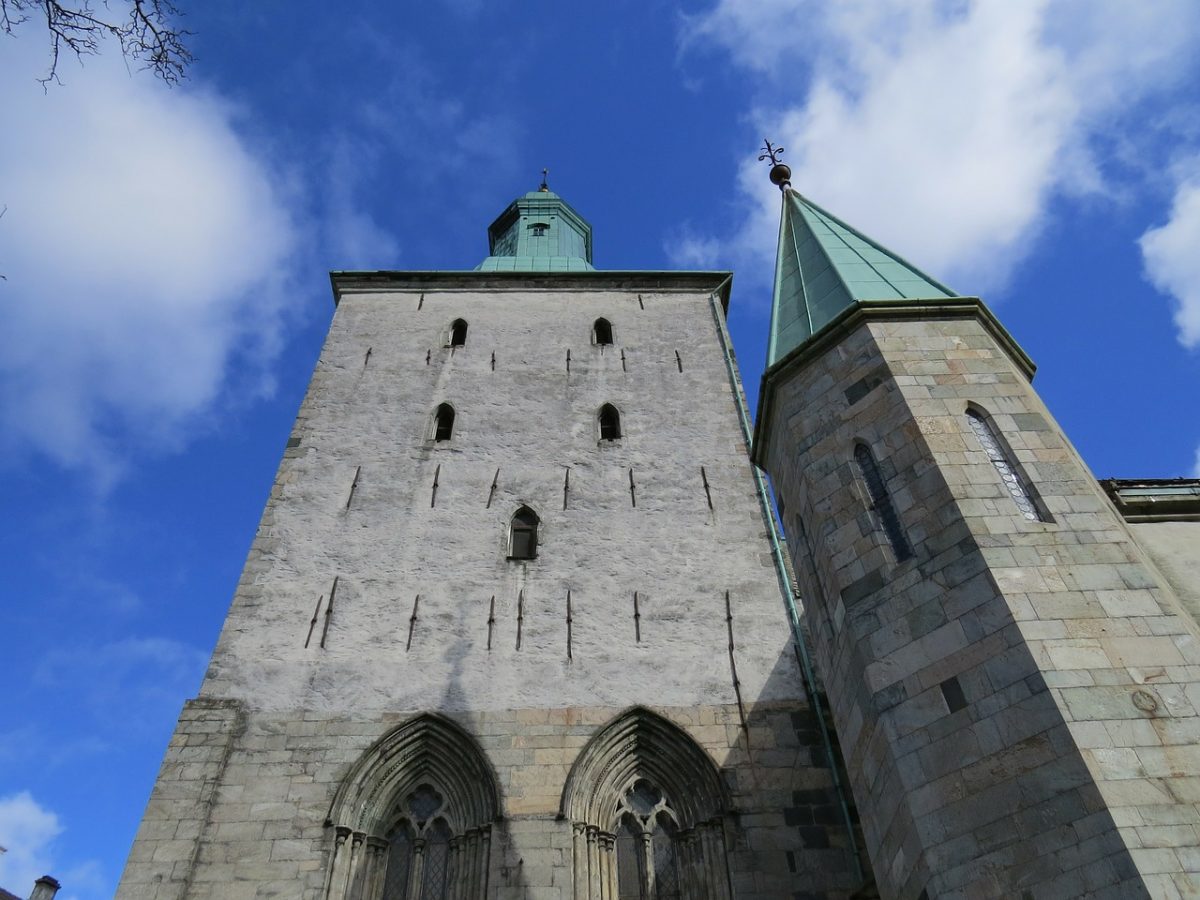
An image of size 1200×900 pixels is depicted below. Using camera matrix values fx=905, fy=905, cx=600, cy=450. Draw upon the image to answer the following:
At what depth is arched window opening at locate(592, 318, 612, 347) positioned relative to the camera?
1487 centimetres

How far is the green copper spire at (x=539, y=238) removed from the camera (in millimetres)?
17656

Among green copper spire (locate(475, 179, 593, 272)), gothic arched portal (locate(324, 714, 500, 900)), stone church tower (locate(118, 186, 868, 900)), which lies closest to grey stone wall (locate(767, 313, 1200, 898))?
stone church tower (locate(118, 186, 868, 900))

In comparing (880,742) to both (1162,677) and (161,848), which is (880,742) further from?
(161,848)

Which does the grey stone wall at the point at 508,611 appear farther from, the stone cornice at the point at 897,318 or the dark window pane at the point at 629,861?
the stone cornice at the point at 897,318

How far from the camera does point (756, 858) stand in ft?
26.4

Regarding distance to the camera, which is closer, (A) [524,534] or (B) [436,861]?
(B) [436,861]

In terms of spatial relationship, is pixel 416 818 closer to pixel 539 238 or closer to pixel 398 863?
pixel 398 863

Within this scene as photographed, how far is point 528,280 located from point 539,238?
4.09m

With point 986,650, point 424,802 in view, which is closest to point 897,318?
point 986,650

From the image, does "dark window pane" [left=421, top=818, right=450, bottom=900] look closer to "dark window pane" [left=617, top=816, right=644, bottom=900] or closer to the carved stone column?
the carved stone column

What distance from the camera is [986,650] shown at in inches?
216

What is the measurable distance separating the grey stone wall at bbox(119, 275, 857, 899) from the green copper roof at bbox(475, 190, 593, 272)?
3.42m

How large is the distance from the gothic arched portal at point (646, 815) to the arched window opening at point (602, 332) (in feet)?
23.6

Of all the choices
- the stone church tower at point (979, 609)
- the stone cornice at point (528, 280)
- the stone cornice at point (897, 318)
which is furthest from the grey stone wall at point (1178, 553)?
the stone cornice at point (528, 280)
